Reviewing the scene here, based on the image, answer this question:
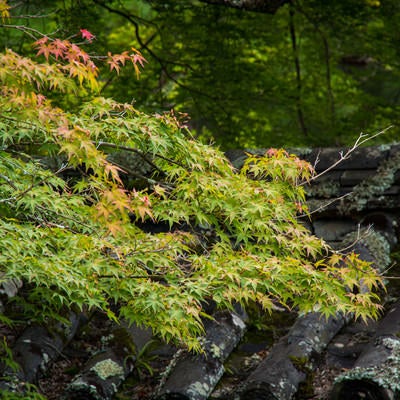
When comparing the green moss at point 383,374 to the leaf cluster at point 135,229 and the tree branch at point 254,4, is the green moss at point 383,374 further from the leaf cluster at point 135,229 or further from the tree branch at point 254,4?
the tree branch at point 254,4

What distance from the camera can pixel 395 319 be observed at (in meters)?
4.15

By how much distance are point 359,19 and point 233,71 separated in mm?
1841

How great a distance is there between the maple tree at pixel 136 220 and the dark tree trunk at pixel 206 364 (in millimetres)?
258

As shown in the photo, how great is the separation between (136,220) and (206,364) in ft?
3.27

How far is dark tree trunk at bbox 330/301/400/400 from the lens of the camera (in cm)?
343

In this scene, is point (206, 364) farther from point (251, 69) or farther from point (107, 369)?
point (251, 69)

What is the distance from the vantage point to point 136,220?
3.56 m

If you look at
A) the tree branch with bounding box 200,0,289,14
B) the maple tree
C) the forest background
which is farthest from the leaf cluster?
the forest background

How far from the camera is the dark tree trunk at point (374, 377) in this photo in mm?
3426

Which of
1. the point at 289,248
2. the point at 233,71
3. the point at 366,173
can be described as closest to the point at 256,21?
the point at 233,71

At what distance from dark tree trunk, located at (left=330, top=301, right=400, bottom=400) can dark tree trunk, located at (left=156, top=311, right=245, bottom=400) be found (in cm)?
70

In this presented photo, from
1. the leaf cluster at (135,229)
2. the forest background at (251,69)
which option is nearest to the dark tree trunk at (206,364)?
the leaf cluster at (135,229)

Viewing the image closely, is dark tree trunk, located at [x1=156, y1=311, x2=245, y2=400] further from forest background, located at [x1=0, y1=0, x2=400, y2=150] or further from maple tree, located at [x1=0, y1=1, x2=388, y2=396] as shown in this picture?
forest background, located at [x1=0, y1=0, x2=400, y2=150]

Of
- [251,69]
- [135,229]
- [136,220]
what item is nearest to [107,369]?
[135,229]
